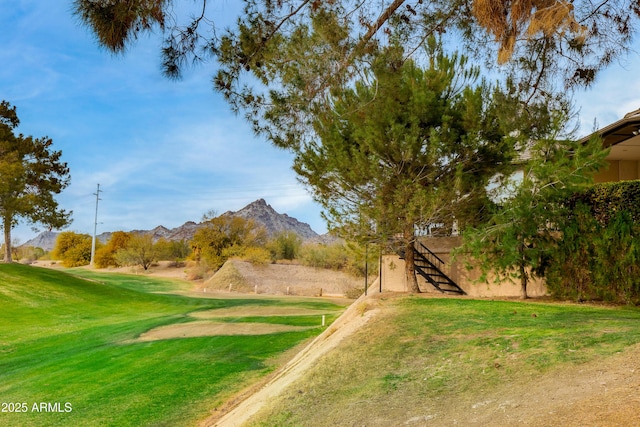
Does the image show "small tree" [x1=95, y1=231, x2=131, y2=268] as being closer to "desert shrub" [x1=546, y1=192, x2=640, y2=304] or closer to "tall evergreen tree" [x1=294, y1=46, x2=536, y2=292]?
"tall evergreen tree" [x1=294, y1=46, x2=536, y2=292]

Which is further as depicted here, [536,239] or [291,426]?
[536,239]

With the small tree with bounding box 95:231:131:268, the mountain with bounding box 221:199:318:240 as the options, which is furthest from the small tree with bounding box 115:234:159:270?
the mountain with bounding box 221:199:318:240

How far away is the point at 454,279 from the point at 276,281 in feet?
76.7

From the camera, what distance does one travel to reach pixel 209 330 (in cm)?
1535

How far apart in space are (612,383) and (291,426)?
3202mm

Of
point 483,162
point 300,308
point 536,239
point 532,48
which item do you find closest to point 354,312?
point 536,239

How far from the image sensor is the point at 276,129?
26.5 feet

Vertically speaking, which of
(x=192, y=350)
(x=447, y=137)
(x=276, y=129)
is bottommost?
(x=192, y=350)

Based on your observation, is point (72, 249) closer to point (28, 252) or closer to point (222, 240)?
point (28, 252)

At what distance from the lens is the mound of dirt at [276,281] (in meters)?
34.6

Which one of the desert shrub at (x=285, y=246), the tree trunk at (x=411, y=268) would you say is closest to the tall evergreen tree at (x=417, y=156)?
the tree trunk at (x=411, y=268)

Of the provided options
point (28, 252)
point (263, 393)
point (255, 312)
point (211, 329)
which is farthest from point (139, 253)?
point (263, 393)

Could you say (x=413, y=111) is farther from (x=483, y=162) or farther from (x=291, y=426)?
(x=291, y=426)

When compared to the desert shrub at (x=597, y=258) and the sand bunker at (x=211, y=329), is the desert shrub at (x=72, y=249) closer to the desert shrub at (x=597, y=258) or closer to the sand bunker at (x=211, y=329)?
the sand bunker at (x=211, y=329)
